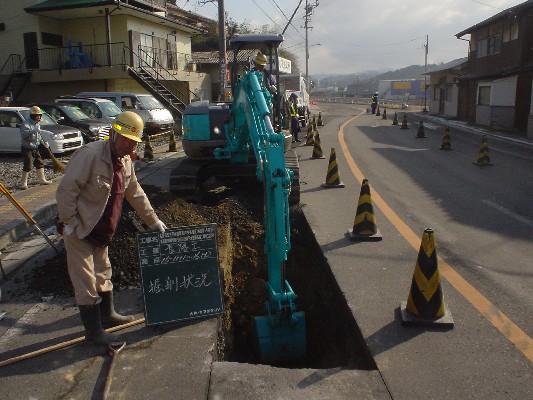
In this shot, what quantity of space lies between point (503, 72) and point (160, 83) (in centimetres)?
1899

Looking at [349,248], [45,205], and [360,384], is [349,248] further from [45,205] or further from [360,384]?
[45,205]

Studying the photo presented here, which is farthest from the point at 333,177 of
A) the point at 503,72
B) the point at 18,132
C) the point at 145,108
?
the point at 503,72

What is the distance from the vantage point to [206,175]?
9875 mm

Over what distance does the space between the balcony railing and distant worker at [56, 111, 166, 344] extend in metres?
26.2

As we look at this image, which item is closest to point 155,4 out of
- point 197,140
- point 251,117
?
point 197,140

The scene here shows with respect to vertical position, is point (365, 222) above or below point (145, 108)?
below

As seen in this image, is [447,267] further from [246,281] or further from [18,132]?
[18,132]

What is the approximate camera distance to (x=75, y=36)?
29.9 m

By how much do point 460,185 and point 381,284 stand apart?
6.49 m

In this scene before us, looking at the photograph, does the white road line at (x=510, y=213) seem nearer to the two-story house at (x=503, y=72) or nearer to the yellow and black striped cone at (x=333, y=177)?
the yellow and black striped cone at (x=333, y=177)

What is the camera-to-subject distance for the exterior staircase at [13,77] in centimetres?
2802

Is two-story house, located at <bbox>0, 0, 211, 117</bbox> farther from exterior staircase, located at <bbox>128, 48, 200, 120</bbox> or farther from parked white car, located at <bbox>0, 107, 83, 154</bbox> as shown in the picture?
parked white car, located at <bbox>0, 107, 83, 154</bbox>

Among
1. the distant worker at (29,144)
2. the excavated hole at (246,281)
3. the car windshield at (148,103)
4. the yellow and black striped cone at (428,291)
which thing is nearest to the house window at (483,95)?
the car windshield at (148,103)

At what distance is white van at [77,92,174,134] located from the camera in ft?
71.0
